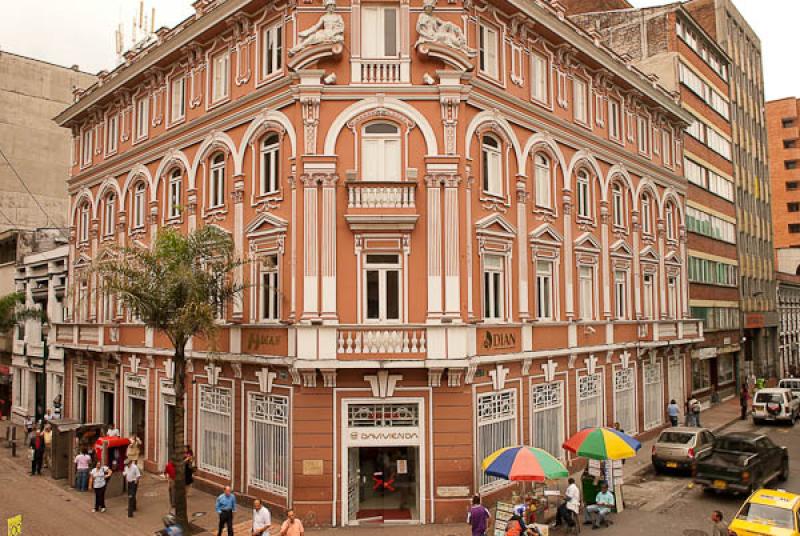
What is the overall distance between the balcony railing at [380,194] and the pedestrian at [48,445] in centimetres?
1606

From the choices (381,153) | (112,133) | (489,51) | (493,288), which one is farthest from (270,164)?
(112,133)

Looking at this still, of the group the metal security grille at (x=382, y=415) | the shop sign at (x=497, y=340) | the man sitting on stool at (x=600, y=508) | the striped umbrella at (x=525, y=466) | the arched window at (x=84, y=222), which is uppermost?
the arched window at (x=84, y=222)

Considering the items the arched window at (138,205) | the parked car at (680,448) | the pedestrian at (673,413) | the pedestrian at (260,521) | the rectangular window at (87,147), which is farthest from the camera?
the rectangular window at (87,147)

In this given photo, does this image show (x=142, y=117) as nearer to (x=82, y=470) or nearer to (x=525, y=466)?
(x=82, y=470)

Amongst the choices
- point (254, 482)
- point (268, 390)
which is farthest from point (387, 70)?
point (254, 482)

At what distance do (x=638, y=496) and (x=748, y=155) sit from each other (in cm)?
3898

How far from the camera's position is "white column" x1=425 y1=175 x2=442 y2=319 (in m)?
17.7

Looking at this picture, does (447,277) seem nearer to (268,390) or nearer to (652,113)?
(268,390)

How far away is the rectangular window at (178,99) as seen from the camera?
960 inches

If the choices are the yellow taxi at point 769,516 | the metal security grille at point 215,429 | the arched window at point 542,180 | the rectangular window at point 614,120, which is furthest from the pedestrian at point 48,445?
the rectangular window at point 614,120

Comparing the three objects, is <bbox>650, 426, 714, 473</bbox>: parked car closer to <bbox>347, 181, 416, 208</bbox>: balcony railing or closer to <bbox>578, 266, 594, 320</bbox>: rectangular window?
<bbox>578, 266, 594, 320</bbox>: rectangular window

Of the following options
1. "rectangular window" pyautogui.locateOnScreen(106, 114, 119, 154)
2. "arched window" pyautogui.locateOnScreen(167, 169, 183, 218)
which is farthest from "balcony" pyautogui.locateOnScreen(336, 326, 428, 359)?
"rectangular window" pyautogui.locateOnScreen(106, 114, 119, 154)

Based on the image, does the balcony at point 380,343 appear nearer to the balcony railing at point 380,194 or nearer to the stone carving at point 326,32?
the balcony railing at point 380,194

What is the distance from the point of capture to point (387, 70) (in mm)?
18500
